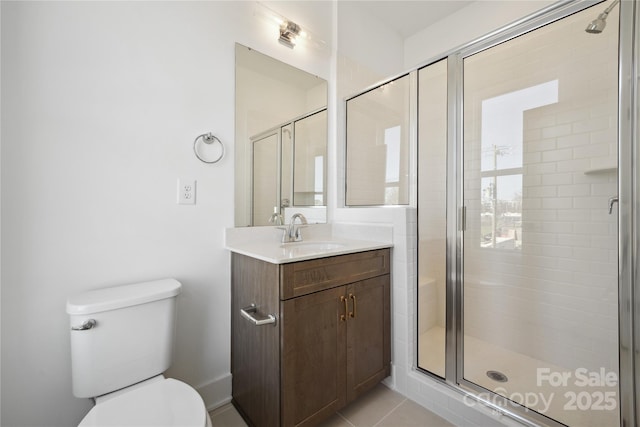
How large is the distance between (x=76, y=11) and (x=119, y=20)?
0.14 metres

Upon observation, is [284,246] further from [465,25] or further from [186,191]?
[465,25]

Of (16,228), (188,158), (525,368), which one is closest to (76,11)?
(188,158)

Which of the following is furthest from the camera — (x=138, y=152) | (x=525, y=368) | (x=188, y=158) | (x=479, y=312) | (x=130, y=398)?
(x=479, y=312)

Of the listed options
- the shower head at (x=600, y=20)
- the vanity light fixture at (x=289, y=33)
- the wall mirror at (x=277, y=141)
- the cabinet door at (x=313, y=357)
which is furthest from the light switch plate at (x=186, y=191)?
the shower head at (x=600, y=20)

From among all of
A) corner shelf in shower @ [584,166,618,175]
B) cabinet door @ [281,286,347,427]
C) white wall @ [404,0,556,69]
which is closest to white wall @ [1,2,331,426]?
cabinet door @ [281,286,347,427]

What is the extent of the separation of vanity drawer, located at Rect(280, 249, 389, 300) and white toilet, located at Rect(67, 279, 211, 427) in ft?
1.60

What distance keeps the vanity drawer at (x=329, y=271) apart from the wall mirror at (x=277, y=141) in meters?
0.56

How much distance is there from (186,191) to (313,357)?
101cm

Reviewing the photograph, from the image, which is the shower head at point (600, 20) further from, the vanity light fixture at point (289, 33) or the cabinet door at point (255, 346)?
the cabinet door at point (255, 346)

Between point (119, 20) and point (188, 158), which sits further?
point (188, 158)

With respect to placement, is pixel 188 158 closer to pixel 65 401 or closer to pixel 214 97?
pixel 214 97

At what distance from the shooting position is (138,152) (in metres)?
1.26

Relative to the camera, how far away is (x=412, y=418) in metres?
1.43

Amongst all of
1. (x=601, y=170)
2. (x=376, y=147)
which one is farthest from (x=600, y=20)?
(x=376, y=147)
